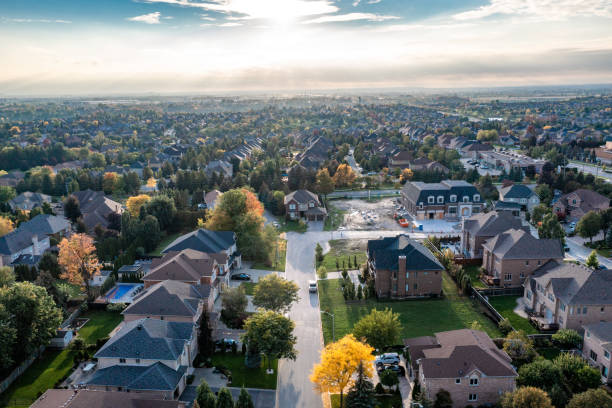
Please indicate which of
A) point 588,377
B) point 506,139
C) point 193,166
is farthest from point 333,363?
point 506,139

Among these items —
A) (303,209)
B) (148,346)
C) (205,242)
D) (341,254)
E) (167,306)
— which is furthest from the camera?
(303,209)

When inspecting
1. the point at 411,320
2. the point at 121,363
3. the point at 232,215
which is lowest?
the point at 411,320

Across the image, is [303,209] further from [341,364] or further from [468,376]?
[468,376]

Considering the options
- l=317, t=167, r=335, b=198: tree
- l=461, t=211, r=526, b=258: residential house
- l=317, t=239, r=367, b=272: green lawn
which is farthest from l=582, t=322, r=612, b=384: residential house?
l=317, t=167, r=335, b=198: tree

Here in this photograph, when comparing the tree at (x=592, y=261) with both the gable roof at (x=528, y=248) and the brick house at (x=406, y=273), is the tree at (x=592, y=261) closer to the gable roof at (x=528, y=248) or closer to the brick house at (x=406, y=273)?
the gable roof at (x=528, y=248)

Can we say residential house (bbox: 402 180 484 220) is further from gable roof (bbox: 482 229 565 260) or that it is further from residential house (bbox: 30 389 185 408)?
residential house (bbox: 30 389 185 408)

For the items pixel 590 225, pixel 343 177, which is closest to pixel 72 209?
pixel 343 177

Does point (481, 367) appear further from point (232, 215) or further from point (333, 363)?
point (232, 215)
